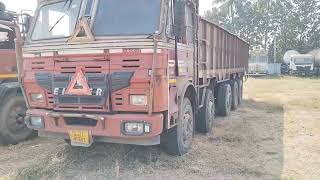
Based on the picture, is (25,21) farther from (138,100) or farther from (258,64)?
(258,64)

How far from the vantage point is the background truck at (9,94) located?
7777 mm

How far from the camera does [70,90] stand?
575 cm

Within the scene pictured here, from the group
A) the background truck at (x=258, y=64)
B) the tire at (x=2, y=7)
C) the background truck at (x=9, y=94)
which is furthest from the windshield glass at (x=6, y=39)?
the background truck at (x=258, y=64)

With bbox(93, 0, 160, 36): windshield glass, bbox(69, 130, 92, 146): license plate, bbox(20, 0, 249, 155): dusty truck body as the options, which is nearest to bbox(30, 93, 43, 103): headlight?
bbox(20, 0, 249, 155): dusty truck body

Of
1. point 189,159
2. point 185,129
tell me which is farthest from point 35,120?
point 189,159

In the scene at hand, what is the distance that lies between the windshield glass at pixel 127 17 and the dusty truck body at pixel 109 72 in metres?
0.01

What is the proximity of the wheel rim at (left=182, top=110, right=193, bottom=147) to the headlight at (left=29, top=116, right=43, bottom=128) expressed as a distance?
2155mm

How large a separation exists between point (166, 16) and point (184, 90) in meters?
1.27

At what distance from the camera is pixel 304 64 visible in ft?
126

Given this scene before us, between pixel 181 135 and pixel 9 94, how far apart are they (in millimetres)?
3553

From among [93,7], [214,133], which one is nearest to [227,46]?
[214,133]

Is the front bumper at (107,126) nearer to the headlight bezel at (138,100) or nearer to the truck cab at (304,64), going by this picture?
the headlight bezel at (138,100)

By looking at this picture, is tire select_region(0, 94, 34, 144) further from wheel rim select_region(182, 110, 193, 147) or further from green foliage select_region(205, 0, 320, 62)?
green foliage select_region(205, 0, 320, 62)

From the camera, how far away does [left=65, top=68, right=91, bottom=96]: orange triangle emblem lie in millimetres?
5641
